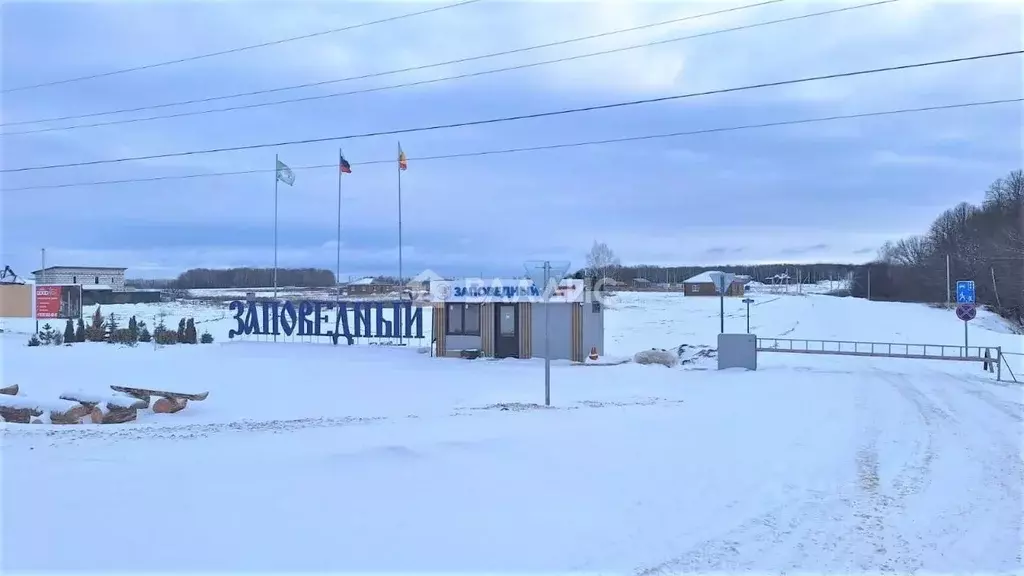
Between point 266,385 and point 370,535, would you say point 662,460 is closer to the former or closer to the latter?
point 370,535

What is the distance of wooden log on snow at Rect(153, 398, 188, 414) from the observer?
43.8ft

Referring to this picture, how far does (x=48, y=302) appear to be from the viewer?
129ft

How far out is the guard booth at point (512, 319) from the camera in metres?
24.2

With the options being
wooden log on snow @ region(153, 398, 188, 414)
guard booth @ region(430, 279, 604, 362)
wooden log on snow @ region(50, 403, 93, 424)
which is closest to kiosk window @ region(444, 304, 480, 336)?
guard booth @ region(430, 279, 604, 362)

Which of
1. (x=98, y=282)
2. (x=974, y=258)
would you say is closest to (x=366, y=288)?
(x=98, y=282)

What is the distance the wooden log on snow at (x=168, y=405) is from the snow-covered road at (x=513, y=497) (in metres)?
2.65

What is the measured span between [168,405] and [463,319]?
13.2 meters

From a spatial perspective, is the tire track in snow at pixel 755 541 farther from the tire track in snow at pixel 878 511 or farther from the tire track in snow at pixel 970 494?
the tire track in snow at pixel 970 494

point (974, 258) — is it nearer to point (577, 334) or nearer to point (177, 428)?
point (577, 334)

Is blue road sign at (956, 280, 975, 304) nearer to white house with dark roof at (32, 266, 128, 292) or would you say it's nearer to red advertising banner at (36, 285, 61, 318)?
red advertising banner at (36, 285, 61, 318)

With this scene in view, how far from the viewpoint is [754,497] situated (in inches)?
291

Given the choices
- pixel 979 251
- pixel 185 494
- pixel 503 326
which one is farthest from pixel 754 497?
pixel 979 251

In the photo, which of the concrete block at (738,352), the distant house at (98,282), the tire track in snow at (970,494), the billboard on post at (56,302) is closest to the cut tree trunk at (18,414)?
the tire track in snow at (970,494)

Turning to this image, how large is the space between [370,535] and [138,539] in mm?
1892
